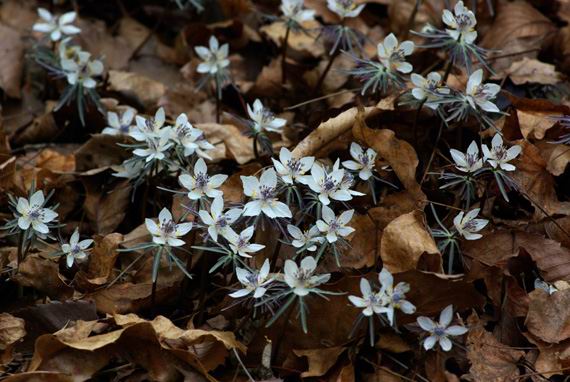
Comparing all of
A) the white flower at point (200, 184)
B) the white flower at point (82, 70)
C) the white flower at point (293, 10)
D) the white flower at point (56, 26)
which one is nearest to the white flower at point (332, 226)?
the white flower at point (200, 184)

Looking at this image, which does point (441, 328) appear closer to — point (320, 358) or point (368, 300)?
point (368, 300)

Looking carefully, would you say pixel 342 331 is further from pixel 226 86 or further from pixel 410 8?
pixel 410 8

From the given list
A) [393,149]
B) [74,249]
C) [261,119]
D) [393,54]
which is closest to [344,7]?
[393,54]

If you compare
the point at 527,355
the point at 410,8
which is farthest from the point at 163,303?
the point at 410,8

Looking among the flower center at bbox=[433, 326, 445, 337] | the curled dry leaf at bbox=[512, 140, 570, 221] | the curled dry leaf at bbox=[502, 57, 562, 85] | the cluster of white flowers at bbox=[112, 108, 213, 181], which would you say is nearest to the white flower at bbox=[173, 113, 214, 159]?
the cluster of white flowers at bbox=[112, 108, 213, 181]

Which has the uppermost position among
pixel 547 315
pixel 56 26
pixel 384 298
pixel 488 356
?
pixel 56 26

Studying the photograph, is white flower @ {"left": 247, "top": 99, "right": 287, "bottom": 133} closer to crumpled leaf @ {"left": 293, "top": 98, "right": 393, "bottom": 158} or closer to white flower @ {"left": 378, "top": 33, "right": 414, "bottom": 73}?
crumpled leaf @ {"left": 293, "top": 98, "right": 393, "bottom": 158}

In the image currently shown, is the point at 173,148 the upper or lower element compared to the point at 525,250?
upper
